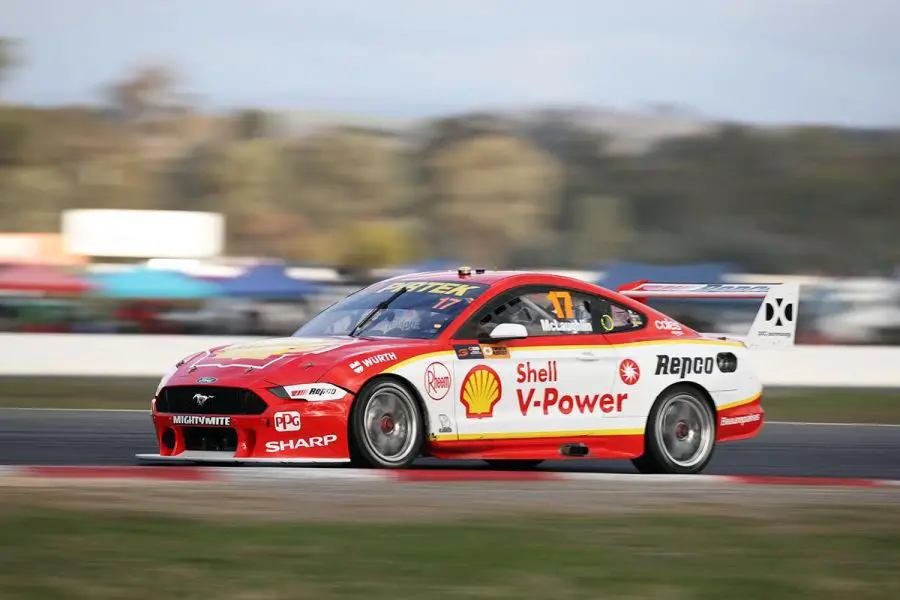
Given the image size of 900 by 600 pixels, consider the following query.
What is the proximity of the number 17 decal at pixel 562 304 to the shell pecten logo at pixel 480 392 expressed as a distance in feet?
2.73

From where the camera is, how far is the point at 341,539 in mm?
6461

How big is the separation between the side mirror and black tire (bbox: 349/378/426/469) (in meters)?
0.74

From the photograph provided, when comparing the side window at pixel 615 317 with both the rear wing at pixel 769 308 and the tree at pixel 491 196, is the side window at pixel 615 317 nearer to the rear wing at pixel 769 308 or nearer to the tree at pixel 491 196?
the rear wing at pixel 769 308

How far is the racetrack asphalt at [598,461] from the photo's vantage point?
36.2ft

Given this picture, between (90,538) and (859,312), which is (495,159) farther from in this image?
(90,538)

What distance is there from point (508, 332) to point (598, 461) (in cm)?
268

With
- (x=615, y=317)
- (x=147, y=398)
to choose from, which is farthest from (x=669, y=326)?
(x=147, y=398)

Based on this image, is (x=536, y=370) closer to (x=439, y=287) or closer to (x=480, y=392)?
(x=480, y=392)

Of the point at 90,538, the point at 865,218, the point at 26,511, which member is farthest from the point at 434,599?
the point at 865,218

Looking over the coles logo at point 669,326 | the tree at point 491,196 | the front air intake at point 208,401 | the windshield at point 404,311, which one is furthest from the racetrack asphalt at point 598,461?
the tree at point 491,196

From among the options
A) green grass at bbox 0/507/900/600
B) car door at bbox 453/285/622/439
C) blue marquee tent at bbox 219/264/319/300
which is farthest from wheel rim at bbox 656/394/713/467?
blue marquee tent at bbox 219/264/319/300

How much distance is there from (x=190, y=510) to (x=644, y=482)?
3137mm

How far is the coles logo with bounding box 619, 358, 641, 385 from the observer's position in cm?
1054

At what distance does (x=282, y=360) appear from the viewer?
371 inches
